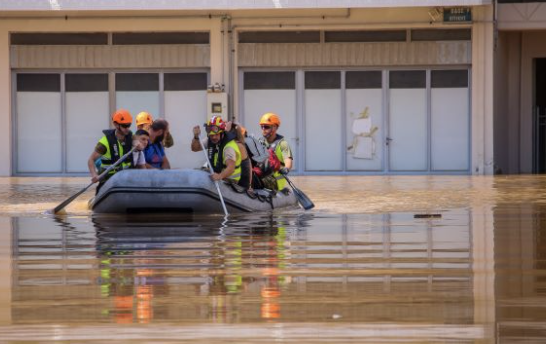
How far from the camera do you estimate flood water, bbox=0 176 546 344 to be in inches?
272

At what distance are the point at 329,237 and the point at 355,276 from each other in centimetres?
420

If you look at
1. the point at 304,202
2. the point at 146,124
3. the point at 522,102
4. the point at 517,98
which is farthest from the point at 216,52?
the point at 146,124

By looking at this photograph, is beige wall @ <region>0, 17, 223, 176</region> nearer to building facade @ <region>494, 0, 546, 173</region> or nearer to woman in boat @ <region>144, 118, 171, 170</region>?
building facade @ <region>494, 0, 546, 173</region>

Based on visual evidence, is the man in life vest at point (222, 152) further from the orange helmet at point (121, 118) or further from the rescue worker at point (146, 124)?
the orange helmet at point (121, 118)

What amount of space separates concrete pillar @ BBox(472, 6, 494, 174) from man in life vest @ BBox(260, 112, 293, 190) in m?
14.7

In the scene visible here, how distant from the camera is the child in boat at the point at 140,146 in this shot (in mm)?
18344

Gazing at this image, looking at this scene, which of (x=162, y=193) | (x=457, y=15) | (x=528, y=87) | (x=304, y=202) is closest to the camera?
(x=162, y=193)

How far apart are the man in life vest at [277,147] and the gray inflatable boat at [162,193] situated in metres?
2.20

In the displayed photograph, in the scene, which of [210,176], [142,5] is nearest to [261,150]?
[210,176]

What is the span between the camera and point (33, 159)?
3566cm

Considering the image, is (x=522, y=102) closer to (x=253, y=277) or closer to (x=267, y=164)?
(x=267, y=164)

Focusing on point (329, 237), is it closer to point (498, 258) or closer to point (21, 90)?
point (498, 258)

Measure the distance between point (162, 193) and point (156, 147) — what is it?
1793mm

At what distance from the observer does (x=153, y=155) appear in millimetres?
19141
